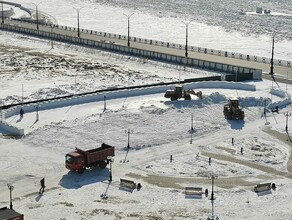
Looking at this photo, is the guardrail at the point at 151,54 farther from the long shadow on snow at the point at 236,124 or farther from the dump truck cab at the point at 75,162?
the dump truck cab at the point at 75,162

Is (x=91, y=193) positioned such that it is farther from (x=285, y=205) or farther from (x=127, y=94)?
(x=127, y=94)

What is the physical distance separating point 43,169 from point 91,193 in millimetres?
4807

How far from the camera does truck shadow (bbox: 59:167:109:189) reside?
36.1 metres

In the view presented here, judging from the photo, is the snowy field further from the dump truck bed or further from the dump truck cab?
the dump truck bed

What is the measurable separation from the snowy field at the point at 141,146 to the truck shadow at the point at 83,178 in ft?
0.19

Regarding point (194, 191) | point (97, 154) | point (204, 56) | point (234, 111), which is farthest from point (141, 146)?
point (204, 56)

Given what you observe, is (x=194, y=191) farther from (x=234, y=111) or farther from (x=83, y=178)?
(x=234, y=111)

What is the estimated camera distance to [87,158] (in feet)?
123

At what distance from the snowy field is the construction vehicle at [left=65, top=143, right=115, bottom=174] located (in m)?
0.53

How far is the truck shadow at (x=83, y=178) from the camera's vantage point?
36094 mm

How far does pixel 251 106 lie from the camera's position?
54.5m

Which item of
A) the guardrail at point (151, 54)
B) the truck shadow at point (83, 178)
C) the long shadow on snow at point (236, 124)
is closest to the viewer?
the truck shadow at point (83, 178)

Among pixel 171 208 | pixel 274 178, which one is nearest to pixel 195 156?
pixel 274 178

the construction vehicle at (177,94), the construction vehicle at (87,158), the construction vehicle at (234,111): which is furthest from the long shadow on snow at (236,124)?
the construction vehicle at (87,158)
